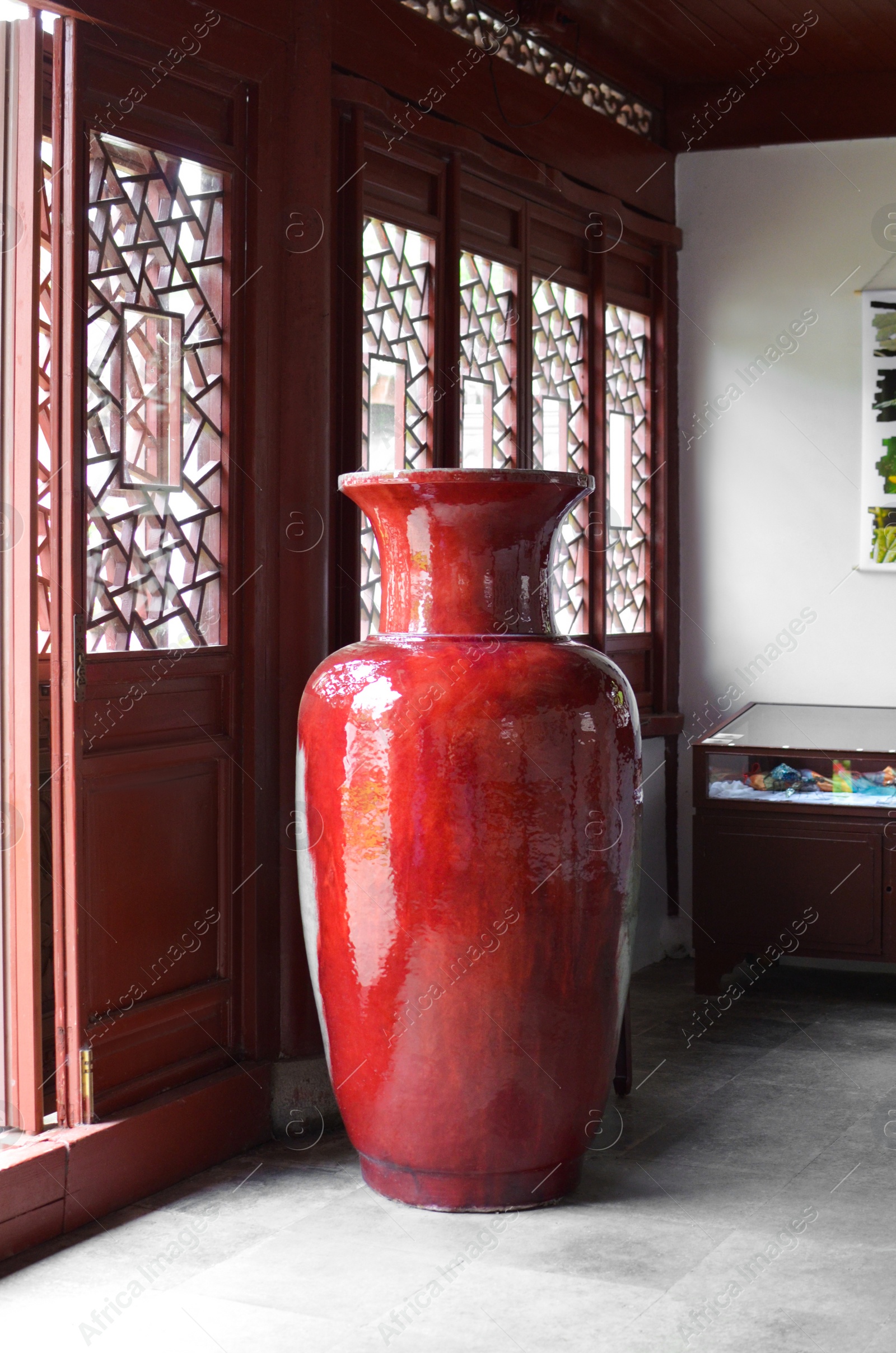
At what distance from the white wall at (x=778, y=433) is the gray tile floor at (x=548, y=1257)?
2012 mm

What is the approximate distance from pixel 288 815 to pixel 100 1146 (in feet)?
2.98

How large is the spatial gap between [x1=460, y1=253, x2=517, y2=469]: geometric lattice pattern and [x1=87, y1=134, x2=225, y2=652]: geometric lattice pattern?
1046 millimetres

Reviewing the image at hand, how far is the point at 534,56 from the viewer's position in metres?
4.66

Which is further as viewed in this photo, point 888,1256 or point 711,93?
point 711,93

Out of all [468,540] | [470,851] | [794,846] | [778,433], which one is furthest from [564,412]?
[470,851]

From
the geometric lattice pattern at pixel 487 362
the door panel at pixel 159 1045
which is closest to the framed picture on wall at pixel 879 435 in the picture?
the geometric lattice pattern at pixel 487 362

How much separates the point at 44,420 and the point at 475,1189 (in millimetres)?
1799

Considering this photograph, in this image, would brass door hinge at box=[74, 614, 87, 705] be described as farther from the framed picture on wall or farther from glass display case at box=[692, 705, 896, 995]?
the framed picture on wall

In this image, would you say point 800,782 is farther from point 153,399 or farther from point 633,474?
point 153,399

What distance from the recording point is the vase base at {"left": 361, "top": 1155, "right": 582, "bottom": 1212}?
310 cm

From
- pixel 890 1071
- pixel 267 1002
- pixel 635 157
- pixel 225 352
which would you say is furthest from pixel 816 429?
pixel 267 1002

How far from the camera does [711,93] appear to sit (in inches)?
216

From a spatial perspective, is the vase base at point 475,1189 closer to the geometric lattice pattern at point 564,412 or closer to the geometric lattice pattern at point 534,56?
the geometric lattice pattern at point 564,412

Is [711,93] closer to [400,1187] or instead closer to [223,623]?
[223,623]
